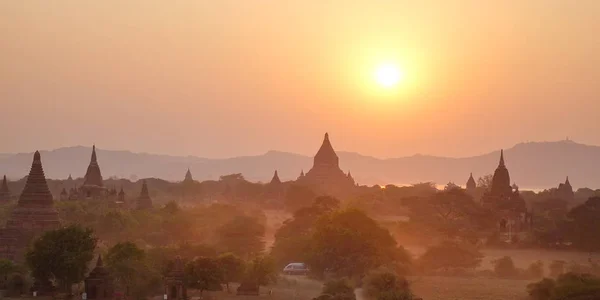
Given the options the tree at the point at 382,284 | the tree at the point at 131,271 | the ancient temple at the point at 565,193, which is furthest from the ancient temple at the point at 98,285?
the ancient temple at the point at 565,193

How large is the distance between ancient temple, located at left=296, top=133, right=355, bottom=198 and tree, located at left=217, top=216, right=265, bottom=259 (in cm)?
3989

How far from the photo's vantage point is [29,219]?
41188 mm

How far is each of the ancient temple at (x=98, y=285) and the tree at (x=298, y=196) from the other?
50.8 meters

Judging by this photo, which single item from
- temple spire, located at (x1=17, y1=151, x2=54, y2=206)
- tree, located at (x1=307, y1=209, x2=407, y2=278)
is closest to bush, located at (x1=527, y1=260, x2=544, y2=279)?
tree, located at (x1=307, y1=209, x2=407, y2=278)

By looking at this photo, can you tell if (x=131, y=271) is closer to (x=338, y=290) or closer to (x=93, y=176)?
(x=338, y=290)

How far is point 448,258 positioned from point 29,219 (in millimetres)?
22690

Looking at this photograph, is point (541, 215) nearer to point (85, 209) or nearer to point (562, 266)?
point (562, 266)

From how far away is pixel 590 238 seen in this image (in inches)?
2235

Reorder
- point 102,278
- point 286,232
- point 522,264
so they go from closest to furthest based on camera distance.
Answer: point 102,278, point 522,264, point 286,232

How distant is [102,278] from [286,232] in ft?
72.7

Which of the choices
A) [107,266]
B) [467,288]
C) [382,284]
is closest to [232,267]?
[107,266]

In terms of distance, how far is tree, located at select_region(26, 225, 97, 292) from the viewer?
33.8 m

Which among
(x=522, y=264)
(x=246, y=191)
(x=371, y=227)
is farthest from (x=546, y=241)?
(x=246, y=191)

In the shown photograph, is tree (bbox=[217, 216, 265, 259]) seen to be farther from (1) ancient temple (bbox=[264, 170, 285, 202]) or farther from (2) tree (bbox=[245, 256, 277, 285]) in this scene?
(1) ancient temple (bbox=[264, 170, 285, 202])
